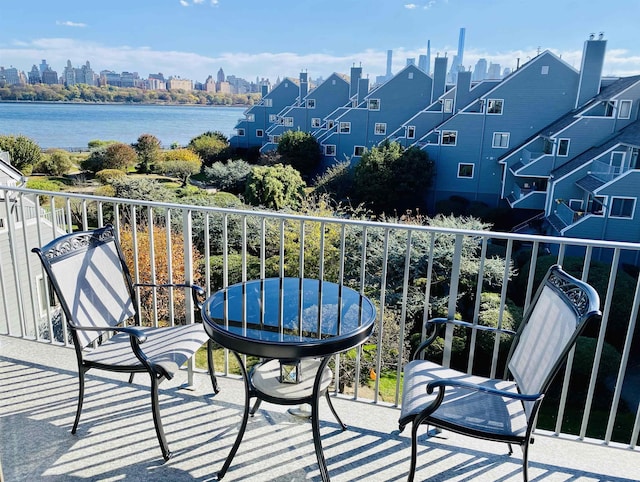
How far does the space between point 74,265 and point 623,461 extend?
9.74 feet

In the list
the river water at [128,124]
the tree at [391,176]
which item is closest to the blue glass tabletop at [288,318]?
the tree at [391,176]

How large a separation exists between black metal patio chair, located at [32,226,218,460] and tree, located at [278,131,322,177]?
25.0 metres

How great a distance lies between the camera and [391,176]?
21.8m

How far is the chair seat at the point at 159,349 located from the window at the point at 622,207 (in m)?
17.2

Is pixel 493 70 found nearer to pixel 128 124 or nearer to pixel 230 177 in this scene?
pixel 230 177

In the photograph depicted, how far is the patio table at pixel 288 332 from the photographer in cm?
189

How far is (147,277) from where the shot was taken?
31.8 feet

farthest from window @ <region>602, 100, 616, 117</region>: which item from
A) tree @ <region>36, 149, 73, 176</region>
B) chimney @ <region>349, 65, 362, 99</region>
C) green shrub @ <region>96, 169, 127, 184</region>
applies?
tree @ <region>36, 149, 73, 176</region>

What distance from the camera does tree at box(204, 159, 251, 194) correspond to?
24.8 metres

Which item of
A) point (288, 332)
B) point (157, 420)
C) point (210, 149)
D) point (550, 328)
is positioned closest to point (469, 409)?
point (550, 328)

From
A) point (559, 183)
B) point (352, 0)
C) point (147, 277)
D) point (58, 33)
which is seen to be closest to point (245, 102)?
point (352, 0)

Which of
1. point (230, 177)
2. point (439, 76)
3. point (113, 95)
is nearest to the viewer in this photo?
point (113, 95)

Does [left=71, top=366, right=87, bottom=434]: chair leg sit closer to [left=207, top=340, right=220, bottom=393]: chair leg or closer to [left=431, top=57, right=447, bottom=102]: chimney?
[left=207, top=340, right=220, bottom=393]: chair leg

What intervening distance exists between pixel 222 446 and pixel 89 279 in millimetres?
1131
